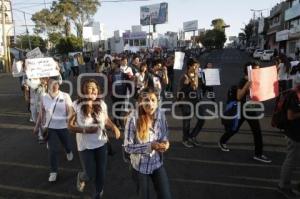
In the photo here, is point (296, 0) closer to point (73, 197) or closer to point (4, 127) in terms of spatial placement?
point (4, 127)

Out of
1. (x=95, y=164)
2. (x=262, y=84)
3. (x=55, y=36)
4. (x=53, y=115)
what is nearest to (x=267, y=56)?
(x=55, y=36)

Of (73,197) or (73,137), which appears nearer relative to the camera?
(73,197)

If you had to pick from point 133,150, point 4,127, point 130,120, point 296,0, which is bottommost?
point 4,127

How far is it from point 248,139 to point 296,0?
152ft

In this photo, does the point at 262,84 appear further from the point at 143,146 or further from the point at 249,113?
the point at 143,146

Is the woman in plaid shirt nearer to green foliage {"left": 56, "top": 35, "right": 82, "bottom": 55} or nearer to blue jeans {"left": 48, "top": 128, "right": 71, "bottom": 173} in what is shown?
blue jeans {"left": 48, "top": 128, "right": 71, "bottom": 173}

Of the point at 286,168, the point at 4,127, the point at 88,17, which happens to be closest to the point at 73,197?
the point at 286,168

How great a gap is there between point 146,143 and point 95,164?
1.26 meters

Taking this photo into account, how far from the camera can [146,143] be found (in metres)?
3.80

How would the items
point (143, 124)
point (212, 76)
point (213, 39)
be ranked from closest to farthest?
point (143, 124) → point (212, 76) → point (213, 39)

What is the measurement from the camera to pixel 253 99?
622 cm

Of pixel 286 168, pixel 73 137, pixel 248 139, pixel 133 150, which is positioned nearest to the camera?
pixel 133 150

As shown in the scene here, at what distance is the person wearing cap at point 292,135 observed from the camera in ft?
16.4

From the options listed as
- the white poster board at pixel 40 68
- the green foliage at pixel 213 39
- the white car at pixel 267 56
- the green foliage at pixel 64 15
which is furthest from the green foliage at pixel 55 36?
the white poster board at pixel 40 68
